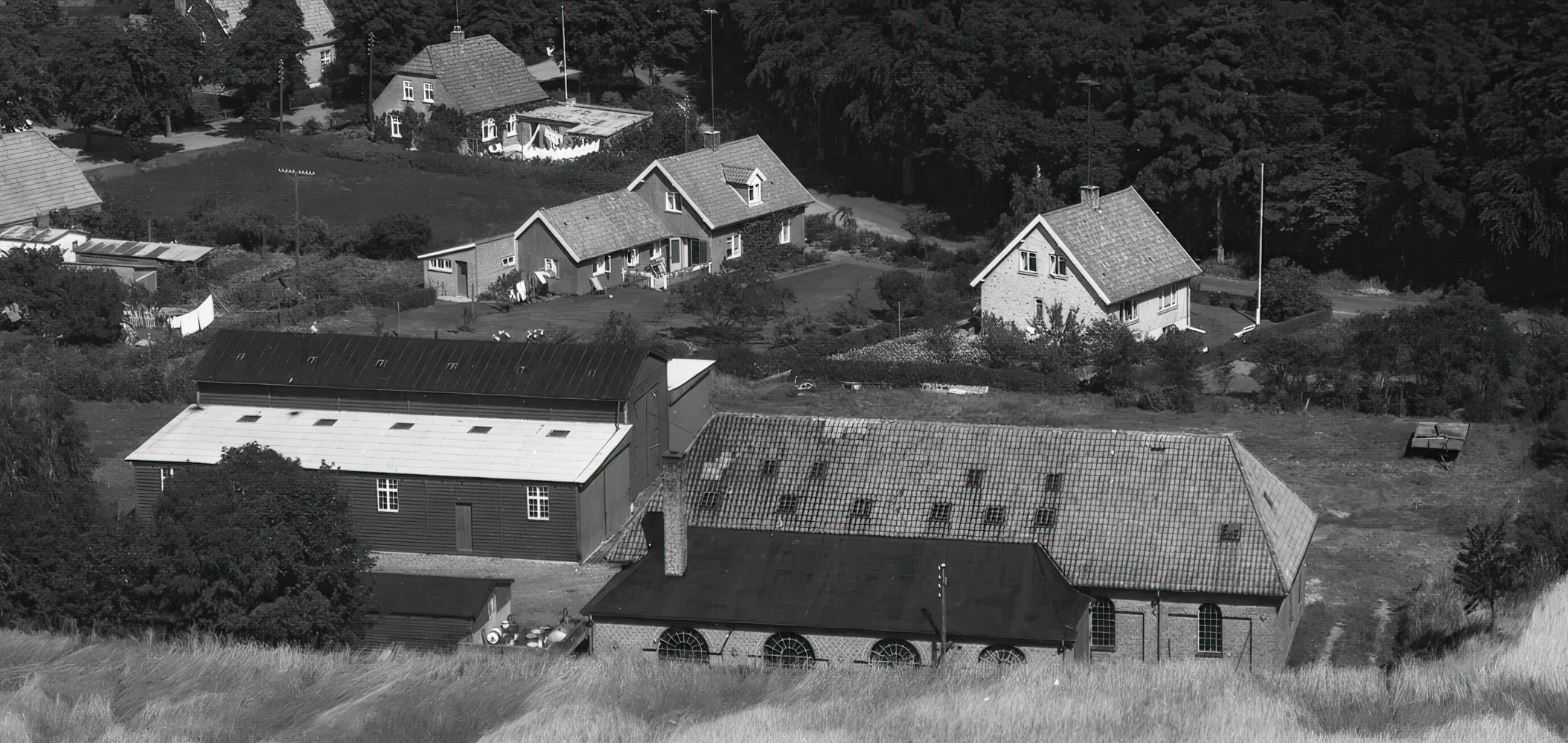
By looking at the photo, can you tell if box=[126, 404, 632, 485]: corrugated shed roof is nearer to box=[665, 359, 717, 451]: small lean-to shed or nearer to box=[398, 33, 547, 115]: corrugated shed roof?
box=[665, 359, 717, 451]: small lean-to shed

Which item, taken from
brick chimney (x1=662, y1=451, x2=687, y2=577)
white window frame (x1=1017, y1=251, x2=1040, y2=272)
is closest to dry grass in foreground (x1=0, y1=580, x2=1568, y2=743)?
brick chimney (x1=662, y1=451, x2=687, y2=577)

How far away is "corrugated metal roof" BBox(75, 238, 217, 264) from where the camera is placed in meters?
71.0

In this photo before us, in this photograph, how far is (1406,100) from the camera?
6819 cm

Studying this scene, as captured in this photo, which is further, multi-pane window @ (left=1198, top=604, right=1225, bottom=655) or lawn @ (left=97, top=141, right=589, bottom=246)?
lawn @ (left=97, top=141, right=589, bottom=246)

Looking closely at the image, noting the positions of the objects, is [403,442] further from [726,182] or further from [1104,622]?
[726,182]

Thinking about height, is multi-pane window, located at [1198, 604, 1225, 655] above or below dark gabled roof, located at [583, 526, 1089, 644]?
below

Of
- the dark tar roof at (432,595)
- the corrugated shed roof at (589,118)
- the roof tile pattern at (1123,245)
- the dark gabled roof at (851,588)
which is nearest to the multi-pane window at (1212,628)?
the dark gabled roof at (851,588)

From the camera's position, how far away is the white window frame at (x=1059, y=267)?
61531 millimetres

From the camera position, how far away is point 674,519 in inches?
1479

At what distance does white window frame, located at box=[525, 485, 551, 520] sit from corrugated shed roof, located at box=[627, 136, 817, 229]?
28.0m

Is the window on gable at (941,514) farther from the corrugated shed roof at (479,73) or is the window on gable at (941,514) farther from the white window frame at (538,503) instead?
the corrugated shed roof at (479,73)

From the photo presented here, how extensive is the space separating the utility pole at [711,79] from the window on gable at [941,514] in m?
50.6

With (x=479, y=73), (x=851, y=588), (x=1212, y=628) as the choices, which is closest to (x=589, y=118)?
(x=479, y=73)

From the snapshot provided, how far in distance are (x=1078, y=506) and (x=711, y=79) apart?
55.8 meters
